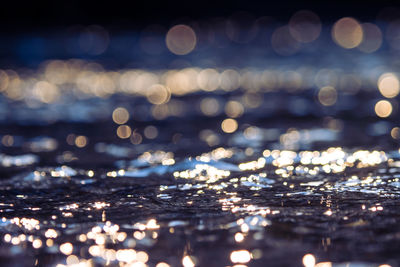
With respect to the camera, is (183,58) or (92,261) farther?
(183,58)

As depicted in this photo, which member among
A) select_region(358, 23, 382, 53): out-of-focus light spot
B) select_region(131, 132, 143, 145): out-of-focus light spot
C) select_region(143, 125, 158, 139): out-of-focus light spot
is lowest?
select_region(131, 132, 143, 145): out-of-focus light spot

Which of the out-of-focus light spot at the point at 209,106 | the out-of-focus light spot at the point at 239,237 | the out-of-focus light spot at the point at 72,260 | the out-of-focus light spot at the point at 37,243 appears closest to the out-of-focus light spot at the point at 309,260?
the out-of-focus light spot at the point at 239,237

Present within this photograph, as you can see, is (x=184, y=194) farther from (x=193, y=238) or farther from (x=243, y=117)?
(x=243, y=117)

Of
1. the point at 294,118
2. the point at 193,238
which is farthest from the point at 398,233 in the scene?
the point at 294,118

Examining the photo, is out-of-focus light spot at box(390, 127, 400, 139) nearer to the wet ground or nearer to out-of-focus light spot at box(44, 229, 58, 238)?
the wet ground

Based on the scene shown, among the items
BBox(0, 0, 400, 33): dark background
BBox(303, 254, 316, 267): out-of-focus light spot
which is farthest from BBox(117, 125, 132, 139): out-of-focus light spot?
BBox(0, 0, 400, 33): dark background

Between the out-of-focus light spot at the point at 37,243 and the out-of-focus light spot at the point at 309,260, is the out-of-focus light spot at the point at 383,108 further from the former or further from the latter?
the out-of-focus light spot at the point at 37,243

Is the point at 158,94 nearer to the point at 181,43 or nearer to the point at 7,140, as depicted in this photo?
the point at 7,140
